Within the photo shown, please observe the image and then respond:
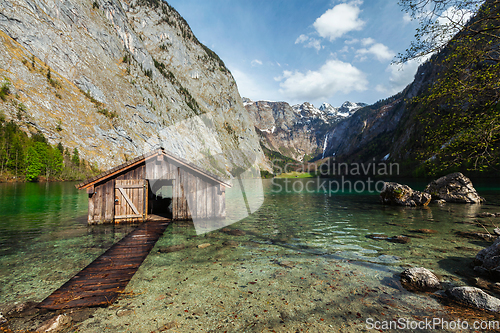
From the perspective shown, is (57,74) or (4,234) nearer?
(4,234)

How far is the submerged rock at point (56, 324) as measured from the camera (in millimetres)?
4734

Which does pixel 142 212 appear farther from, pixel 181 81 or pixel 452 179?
pixel 181 81

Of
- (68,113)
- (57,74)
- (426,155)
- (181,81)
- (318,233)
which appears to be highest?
(181,81)

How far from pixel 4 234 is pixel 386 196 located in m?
35.2

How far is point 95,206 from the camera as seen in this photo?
15.2 metres

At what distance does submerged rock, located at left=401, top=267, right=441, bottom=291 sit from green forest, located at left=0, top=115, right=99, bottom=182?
9810cm

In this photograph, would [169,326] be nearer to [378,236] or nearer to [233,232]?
[233,232]

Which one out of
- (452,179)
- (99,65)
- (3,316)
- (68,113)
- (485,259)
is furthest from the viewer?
(99,65)

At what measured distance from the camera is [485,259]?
784cm

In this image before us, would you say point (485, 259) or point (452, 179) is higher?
point (452, 179)

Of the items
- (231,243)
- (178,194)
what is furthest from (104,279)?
(178,194)

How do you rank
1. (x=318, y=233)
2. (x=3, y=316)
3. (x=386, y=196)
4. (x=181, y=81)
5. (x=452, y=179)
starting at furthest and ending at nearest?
(x=181, y=81) < (x=452, y=179) < (x=386, y=196) < (x=318, y=233) < (x=3, y=316)

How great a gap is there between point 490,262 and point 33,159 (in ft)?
332

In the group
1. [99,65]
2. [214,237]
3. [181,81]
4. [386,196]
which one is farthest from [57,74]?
[386,196]
